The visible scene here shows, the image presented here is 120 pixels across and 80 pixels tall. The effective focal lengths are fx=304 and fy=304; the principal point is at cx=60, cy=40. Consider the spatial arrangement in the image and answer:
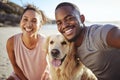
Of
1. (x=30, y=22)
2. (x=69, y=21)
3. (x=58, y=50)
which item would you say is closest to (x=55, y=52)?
(x=58, y=50)

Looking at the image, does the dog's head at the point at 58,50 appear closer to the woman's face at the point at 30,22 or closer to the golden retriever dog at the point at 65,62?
the golden retriever dog at the point at 65,62

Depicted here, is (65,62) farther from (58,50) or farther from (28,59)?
(28,59)

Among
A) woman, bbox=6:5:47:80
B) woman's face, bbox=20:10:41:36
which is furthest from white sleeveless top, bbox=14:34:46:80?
woman's face, bbox=20:10:41:36

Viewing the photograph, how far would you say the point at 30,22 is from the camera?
383 cm

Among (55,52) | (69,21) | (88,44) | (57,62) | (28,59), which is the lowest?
(28,59)

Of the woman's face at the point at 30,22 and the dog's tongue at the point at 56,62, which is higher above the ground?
the woman's face at the point at 30,22

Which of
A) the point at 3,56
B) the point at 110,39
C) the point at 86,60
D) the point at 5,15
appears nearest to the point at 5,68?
the point at 3,56

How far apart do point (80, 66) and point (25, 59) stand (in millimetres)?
1018

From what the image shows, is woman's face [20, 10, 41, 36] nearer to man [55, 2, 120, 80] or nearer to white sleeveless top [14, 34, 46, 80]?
white sleeveless top [14, 34, 46, 80]

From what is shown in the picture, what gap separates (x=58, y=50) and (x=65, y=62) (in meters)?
0.18

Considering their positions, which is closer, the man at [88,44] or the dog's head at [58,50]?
the man at [88,44]

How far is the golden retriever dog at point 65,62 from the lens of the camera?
3.30 meters

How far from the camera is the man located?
2.89 meters

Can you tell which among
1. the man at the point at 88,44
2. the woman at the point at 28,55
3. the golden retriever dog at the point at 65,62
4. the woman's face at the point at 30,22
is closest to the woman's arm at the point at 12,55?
the woman at the point at 28,55
